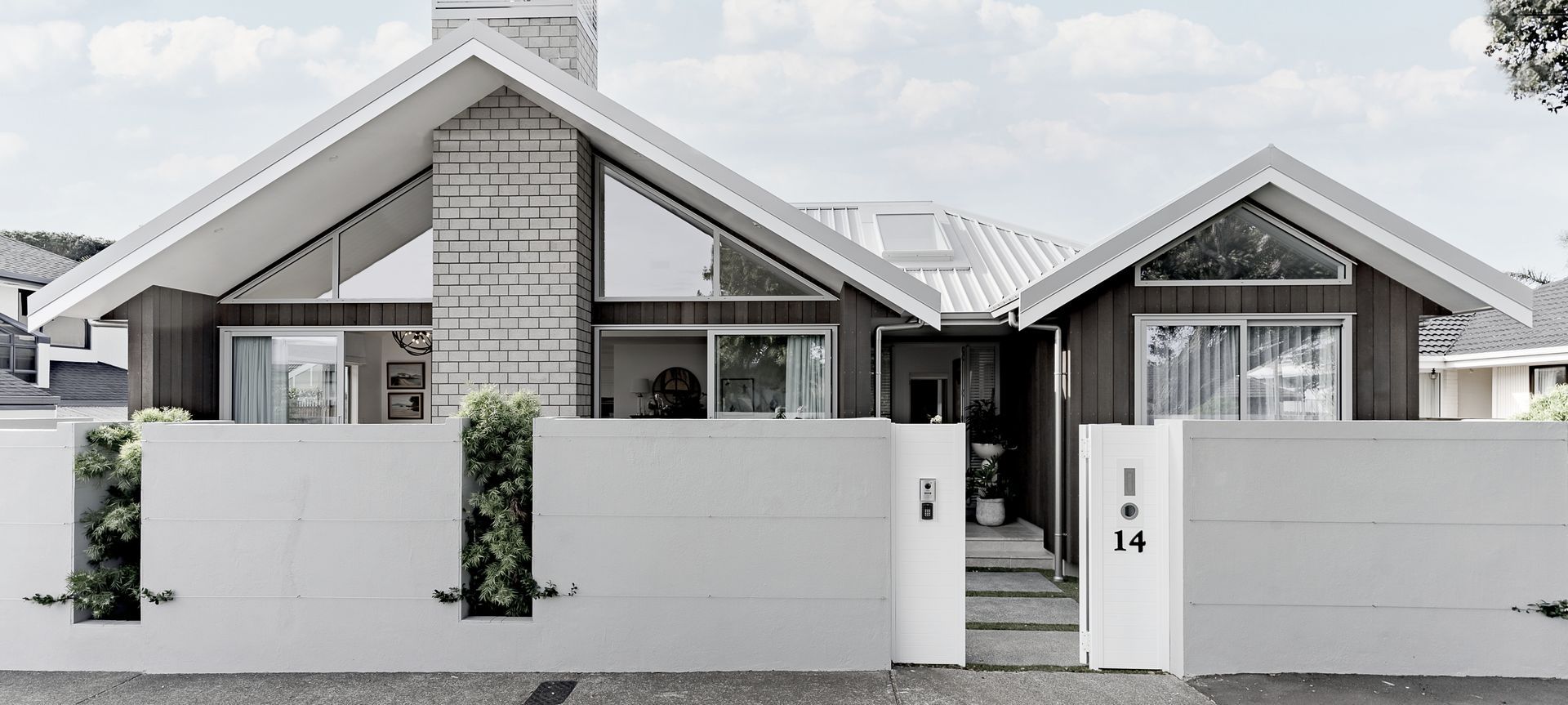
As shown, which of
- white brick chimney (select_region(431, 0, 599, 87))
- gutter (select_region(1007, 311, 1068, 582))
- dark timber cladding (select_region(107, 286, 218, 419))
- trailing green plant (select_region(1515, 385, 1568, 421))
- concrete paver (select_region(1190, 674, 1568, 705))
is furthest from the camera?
gutter (select_region(1007, 311, 1068, 582))

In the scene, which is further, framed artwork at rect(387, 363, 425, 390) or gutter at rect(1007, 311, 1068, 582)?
framed artwork at rect(387, 363, 425, 390)

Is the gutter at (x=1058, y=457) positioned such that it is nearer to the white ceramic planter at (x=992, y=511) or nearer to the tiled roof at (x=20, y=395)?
the white ceramic planter at (x=992, y=511)

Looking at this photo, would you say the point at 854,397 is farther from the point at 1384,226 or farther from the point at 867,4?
the point at 867,4

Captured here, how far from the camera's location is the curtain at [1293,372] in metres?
7.45

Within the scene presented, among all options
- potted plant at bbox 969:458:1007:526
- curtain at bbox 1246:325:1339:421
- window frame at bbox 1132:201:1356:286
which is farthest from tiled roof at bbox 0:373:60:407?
curtain at bbox 1246:325:1339:421

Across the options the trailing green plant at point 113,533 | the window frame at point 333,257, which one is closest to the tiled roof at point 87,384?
the window frame at point 333,257

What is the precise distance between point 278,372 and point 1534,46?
608 inches

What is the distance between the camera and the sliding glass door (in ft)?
24.6

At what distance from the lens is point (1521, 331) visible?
12.4 metres

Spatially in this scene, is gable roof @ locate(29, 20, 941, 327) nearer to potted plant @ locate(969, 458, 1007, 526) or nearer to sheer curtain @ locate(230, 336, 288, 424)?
sheer curtain @ locate(230, 336, 288, 424)

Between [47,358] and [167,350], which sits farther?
[47,358]

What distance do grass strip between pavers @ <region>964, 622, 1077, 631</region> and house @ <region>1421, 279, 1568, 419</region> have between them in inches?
337

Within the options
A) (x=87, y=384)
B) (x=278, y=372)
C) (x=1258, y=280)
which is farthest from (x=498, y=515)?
(x=87, y=384)

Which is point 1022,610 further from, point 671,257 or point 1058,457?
point 671,257
